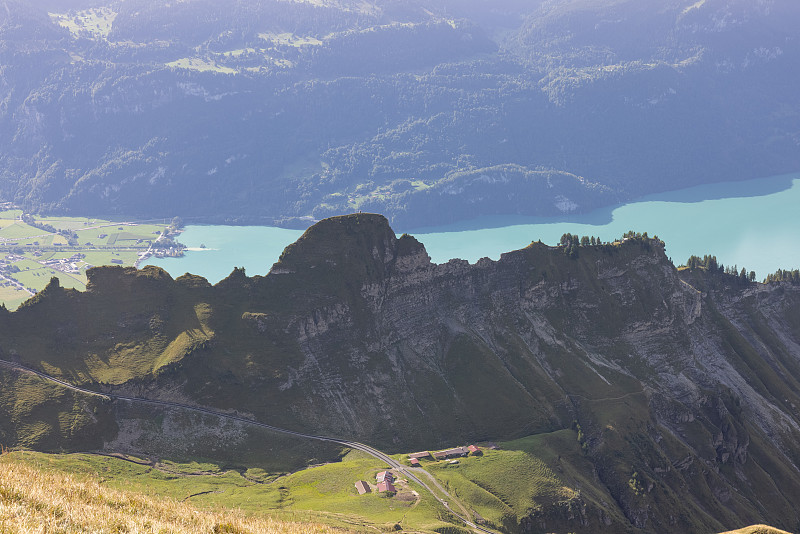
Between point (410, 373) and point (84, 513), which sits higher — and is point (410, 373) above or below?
above

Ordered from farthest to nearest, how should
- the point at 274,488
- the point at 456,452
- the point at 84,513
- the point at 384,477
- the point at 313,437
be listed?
the point at 456,452 → the point at 313,437 → the point at 384,477 → the point at 274,488 → the point at 84,513

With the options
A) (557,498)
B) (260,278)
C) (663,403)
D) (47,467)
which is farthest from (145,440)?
(663,403)

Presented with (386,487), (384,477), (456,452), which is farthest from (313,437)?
(456,452)

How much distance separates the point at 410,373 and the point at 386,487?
139ft

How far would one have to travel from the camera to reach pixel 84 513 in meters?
69.1

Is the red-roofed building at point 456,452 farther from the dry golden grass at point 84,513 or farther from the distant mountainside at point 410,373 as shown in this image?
the dry golden grass at point 84,513

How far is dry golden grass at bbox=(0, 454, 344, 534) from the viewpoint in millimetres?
65312

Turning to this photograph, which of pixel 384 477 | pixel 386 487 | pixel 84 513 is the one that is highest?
pixel 84 513

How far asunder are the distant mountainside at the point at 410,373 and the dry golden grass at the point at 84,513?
62.7 metres

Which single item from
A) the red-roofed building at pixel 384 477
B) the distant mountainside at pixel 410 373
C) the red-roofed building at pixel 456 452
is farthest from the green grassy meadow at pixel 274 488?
the red-roofed building at pixel 456 452

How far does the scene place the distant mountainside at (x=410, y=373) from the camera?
148 metres

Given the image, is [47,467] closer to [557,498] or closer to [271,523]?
[271,523]

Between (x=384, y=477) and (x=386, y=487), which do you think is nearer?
(x=386, y=487)

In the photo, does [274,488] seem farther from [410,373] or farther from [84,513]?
[84,513]
